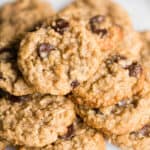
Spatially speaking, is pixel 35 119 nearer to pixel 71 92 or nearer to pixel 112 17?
pixel 71 92

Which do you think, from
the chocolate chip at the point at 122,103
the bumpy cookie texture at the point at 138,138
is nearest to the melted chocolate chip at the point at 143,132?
the bumpy cookie texture at the point at 138,138

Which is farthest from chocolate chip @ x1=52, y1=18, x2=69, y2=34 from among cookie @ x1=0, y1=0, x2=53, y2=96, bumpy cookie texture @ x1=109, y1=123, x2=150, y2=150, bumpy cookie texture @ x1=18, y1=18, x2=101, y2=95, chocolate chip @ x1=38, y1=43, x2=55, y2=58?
bumpy cookie texture @ x1=109, y1=123, x2=150, y2=150

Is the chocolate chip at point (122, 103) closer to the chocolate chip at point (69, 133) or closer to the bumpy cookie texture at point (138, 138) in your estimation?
the bumpy cookie texture at point (138, 138)

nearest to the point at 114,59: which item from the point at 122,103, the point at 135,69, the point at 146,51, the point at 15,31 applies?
the point at 135,69

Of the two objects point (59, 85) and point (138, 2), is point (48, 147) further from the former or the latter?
point (138, 2)

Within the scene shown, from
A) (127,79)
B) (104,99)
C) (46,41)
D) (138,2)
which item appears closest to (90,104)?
(104,99)

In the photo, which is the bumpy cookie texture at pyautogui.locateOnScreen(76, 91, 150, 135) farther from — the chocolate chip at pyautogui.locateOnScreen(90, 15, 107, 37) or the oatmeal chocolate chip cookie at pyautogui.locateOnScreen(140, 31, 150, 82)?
the chocolate chip at pyautogui.locateOnScreen(90, 15, 107, 37)
